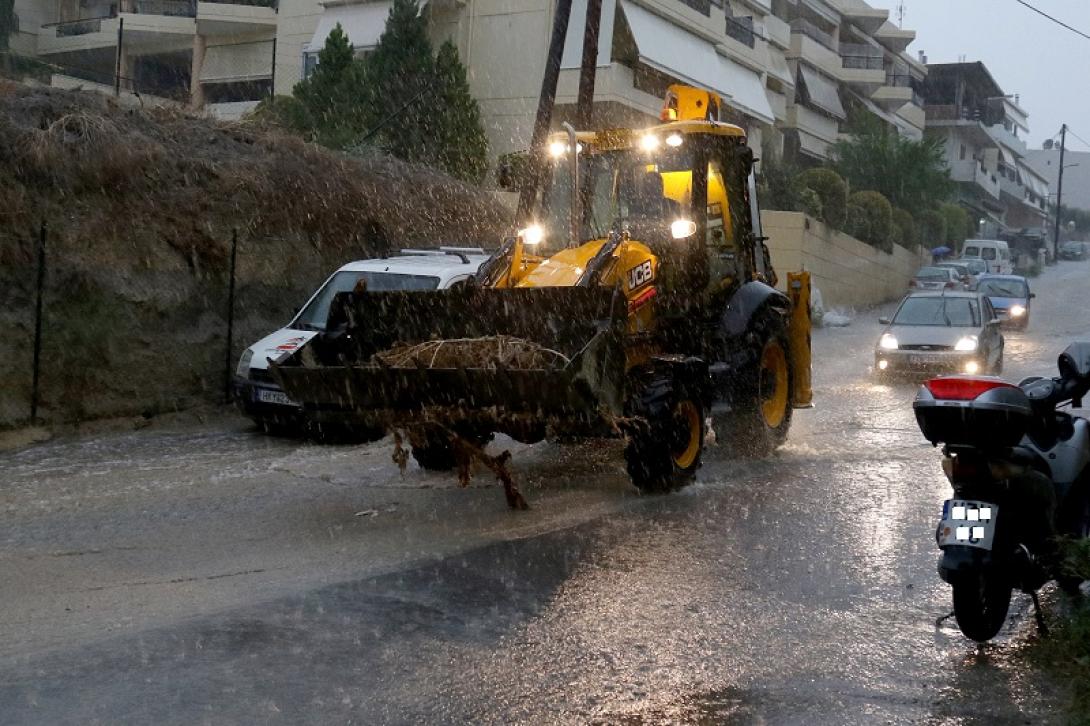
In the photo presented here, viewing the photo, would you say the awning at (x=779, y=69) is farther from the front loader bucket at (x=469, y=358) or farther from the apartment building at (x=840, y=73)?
the front loader bucket at (x=469, y=358)

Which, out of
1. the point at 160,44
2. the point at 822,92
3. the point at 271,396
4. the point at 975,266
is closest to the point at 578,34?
the point at 160,44

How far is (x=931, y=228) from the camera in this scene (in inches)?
2111

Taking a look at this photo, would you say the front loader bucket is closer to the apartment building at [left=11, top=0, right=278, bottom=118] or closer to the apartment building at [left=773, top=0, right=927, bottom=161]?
the apartment building at [left=11, top=0, right=278, bottom=118]

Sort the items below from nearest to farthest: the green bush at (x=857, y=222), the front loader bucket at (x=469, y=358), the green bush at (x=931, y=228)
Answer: the front loader bucket at (x=469, y=358) → the green bush at (x=857, y=222) → the green bush at (x=931, y=228)

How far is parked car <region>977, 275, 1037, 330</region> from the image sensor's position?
3238cm

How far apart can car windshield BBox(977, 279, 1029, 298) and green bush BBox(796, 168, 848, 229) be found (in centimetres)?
559

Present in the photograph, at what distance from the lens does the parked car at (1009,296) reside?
106 feet

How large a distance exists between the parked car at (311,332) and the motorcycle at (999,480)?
7268 millimetres

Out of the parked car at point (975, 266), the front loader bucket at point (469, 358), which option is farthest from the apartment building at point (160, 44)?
the front loader bucket at point (469, 358)

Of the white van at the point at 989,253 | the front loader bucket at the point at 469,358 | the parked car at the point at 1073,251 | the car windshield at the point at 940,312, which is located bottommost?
the front loader bucket at the point at 469,358

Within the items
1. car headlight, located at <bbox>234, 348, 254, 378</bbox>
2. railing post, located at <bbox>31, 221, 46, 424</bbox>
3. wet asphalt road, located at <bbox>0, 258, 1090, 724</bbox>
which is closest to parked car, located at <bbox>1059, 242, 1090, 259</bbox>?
wet asphalt road, located at <bbox>0, 258, 1090, 724</bbox>

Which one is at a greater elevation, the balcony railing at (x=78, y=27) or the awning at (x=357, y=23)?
the balcony railing at (x=78, y=27)

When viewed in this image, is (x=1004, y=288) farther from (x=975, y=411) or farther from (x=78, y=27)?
(x=975, y=411)

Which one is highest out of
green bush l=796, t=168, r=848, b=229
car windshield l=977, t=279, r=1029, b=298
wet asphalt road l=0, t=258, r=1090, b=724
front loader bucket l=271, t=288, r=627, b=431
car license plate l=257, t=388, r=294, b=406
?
green bush l=796, t=168, r=848, b=229
